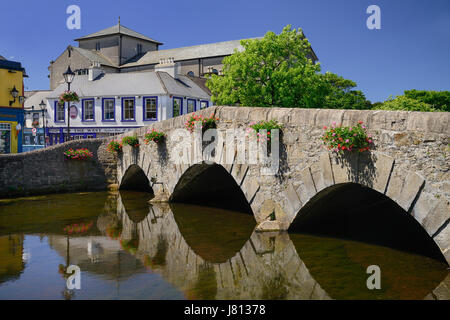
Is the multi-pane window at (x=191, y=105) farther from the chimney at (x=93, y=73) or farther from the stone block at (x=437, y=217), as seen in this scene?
the stone block at (x=437, y=217)

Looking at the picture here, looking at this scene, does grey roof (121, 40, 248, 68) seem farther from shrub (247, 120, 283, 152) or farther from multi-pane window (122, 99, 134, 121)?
shrub (247, 120, 283, 152)

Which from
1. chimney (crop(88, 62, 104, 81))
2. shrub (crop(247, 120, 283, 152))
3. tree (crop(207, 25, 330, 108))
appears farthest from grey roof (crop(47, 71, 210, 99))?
shrub (crop(247, 120, 283, 152))

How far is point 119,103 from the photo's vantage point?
29766 mm

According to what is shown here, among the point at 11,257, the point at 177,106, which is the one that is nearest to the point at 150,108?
the point at 177,106

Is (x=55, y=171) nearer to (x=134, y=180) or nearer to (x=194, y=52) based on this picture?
(x=134, y=180)

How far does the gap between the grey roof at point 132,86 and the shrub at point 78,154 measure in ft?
36.5

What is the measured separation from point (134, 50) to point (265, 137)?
151 ft

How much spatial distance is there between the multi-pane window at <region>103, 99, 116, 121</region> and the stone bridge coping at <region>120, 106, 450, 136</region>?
2051cm

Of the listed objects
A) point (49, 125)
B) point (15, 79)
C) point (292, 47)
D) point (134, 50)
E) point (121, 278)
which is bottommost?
point (121, 278)

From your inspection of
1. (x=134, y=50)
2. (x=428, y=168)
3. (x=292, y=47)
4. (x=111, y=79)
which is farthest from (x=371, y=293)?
(x=134, y=50)

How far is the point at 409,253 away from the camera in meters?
7.61

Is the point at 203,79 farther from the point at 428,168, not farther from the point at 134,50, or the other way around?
the point at 428,168

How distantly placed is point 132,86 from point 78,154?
12936 millimetres

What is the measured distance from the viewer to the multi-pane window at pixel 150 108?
2928cm
